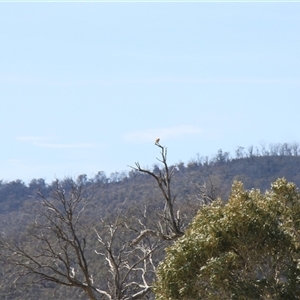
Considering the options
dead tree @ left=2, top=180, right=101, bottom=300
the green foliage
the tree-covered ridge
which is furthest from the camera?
the tree-covered ridge

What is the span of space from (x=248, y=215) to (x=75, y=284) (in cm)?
556

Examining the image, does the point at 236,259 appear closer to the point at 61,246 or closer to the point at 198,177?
the point at 61,246

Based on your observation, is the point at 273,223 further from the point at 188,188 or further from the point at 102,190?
the point at 102,190

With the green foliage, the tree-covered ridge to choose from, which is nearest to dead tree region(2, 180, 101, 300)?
the green foliage

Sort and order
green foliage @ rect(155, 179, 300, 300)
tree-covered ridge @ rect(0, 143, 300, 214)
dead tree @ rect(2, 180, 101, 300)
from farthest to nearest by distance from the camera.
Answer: tree-covered ridge @ rect(0, 143, 300, 214) → dead tree @ rect(2, 180, 101, 300) → green foliage @ rect(155, 179, 300, 300)

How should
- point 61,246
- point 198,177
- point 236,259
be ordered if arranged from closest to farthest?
point 236,259 → point 61,246 → point 198,177

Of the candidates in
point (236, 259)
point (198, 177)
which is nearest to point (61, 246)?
point (236, 259)

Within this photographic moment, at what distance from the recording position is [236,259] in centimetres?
922

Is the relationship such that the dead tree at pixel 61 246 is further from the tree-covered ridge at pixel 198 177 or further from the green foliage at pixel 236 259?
the tree-covered ridge at pixel 198 177

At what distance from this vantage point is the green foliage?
9055 millimetres

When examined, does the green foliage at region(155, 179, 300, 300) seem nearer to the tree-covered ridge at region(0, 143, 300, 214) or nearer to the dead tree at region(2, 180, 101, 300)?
the dead tree at region(2, 180, 101, 300)

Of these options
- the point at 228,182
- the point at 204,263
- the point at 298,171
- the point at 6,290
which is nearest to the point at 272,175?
the point at 298,171

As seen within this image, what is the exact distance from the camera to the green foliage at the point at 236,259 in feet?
29.7

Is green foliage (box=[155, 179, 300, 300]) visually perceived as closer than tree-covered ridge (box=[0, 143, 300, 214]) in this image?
Yes
